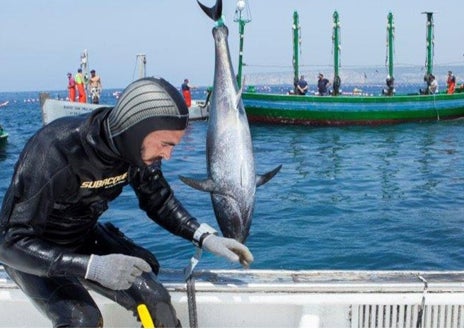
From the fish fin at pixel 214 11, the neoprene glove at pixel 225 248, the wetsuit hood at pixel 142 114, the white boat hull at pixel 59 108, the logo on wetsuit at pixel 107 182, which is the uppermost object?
the fish fin at pixel 214 11

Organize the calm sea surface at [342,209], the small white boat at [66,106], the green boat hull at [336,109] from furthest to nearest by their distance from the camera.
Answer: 1. the green boat hull at [336,109]
2. the small white boat at [66,106]
3. the calm sea surface at [342,209]

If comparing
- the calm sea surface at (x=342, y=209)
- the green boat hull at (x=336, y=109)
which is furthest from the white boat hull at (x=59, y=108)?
the green boat hull at (x=336, y=109)

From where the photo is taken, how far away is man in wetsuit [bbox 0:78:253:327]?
253 cm

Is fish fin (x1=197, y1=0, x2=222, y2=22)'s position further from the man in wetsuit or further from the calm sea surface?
the calm sea surface

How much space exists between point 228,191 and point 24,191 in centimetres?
158

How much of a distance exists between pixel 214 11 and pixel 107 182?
6.27 feet

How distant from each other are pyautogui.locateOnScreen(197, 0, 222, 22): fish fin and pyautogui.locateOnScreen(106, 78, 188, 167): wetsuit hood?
5.74 ft

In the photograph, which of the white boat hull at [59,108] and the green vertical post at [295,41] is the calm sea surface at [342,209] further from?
the green vertical post at [295,41]

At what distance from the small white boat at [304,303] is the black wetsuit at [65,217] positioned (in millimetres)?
272

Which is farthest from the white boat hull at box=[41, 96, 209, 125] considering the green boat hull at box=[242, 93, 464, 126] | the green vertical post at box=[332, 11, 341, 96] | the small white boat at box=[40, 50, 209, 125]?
the green vertical post at box=[332, 11, 341, 96]

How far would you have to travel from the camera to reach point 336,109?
26797mm

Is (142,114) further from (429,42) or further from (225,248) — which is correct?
(429,42)

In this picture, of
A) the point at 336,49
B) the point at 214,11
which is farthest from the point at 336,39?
the point at 214,11

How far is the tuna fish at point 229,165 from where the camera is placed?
3.86 m
